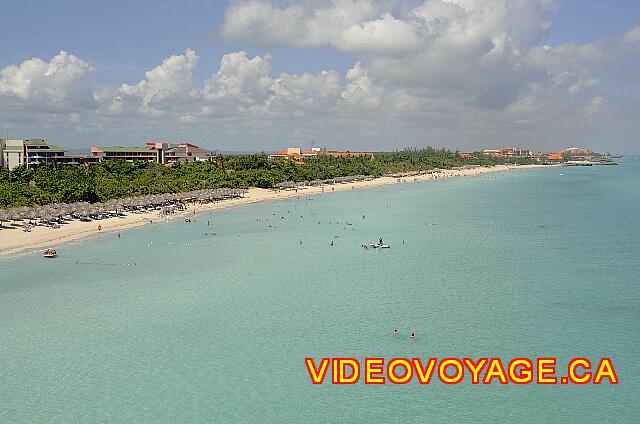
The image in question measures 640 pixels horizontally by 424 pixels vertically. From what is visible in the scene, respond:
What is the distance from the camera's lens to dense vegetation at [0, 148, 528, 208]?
212 ft

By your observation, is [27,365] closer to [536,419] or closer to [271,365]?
[271,365]

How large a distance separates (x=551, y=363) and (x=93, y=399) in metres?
18.8

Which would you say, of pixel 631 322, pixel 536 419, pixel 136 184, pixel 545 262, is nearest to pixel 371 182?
pixel 136 184

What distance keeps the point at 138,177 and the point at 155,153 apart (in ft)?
169

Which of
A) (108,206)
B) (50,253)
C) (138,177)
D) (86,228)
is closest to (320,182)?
(138,177)

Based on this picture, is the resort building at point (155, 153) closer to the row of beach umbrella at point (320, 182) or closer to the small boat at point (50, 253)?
the row of beach umbrella at point (320, 182)

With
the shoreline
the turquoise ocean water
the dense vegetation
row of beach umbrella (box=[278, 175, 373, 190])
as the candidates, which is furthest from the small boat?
row of beach umbrella (box=[278, 175, 373, 190])

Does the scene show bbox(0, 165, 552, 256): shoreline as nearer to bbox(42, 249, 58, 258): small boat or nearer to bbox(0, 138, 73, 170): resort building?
bbox(42, 249, 58, 258): small boat

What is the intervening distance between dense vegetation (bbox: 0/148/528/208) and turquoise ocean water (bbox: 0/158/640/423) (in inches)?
548

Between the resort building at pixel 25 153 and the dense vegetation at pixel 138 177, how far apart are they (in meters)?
6.69

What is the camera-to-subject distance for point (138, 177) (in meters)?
91.5

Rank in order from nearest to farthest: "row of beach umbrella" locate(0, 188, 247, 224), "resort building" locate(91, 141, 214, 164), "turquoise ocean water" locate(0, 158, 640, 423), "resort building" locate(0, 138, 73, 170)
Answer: "turquoise ocean water" locate(0, 158, 640, 423), "row of beach umbrella" locate(0, 188, 247, 224), "resort building" locate(0, 138, 73, 170), "resort building" locate(91, 141, 214, 164)

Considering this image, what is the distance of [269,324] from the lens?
28.9 metres

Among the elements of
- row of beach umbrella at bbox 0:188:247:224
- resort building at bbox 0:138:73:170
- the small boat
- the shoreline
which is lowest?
the small boat
